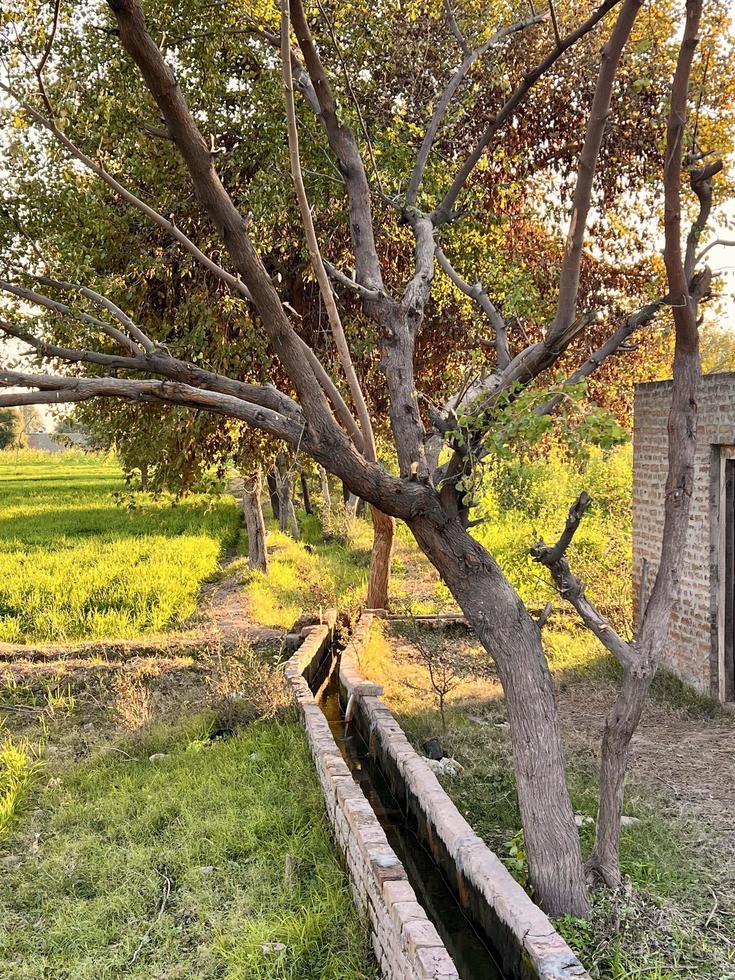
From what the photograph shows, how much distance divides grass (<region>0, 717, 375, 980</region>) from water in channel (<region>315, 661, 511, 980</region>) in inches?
21.3

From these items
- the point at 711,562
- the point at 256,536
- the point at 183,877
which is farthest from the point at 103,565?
the point at 711,562

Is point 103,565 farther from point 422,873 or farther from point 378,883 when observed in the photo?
point 378,883

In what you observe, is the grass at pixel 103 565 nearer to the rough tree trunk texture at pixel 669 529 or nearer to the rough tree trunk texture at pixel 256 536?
the rough tree trunk texture at pixel 256 536

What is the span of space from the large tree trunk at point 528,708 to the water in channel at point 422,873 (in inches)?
17.8

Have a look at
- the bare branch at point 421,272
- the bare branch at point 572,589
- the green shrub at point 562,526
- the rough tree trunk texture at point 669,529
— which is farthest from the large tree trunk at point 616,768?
the green shrub at point 562,526

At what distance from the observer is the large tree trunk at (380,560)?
10820mm

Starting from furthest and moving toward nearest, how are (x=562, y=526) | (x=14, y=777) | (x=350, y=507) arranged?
(x=350, y=507), (x=562, y=526), (x=14, y=777)

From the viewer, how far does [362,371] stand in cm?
1023

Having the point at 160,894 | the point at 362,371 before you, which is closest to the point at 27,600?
the point at 362,371

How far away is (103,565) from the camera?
521 inches

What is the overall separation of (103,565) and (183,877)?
9.04 m

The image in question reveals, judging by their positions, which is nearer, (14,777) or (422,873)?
(422,873)

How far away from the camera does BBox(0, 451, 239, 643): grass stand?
1038 centimetres

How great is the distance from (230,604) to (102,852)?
22.3 feet
